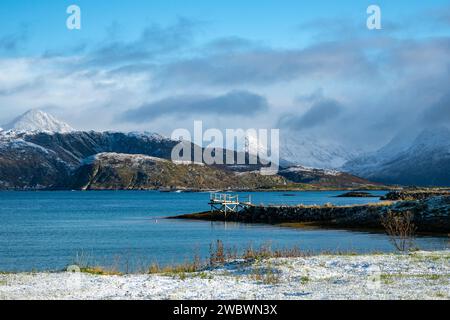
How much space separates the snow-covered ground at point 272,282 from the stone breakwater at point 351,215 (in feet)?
125

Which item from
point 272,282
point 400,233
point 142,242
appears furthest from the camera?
point 142,242

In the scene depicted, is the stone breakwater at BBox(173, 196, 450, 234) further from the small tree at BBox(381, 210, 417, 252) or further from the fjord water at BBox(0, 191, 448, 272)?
the fjord water at BBox(0, 191, 448, 272)

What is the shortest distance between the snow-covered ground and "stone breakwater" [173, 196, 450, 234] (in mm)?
37999

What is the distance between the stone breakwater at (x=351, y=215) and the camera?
Answer: 222 feet

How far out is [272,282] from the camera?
24.6 metres

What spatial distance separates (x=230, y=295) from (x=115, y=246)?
4007 cm

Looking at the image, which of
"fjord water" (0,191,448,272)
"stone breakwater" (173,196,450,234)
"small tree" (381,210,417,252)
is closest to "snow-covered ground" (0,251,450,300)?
"small tree" (381,210,417,252)

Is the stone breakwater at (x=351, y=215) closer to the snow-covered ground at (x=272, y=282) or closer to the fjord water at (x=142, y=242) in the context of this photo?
the fjord water at (x=142, y=242)

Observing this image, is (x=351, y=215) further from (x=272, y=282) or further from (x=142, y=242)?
(x=272, y=282)

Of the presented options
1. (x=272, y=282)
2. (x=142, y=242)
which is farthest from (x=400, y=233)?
(x=272, y=282)

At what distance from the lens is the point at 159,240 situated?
6425 centimetres

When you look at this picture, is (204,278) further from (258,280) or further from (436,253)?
(436,253)

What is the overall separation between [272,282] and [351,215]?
5833cm

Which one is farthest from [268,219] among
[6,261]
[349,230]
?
[6,261]
